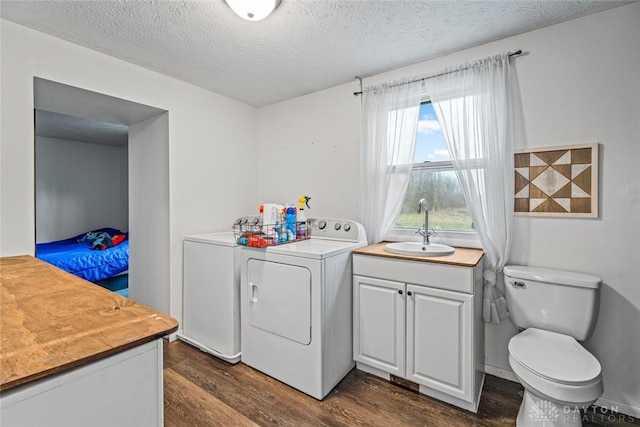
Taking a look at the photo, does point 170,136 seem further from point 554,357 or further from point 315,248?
point 554,357

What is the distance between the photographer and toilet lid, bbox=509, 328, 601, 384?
1354mm

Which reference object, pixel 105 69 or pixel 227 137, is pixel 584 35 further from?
pixel 105 69

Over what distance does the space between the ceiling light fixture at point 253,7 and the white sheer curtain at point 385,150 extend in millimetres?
1152

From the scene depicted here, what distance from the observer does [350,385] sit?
6.58ft

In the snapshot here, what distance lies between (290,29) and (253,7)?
0.35 meters

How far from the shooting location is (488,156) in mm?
2018

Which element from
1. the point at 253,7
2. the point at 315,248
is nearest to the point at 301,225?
the point at 315,248

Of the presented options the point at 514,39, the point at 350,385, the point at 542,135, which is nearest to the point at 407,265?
the point at 350,385

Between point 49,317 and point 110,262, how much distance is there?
Result: 3787mm

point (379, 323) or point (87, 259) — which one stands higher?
point (87, 259)

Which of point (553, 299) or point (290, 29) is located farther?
point (290, 29)

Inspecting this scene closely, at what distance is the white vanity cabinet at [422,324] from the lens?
172 centimetres

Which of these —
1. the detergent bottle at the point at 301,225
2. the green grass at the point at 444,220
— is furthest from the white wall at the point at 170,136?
the green grass at the point at 444,220

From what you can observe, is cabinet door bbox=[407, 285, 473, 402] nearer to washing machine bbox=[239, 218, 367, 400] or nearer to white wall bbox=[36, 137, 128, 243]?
washing machine bbox=[239, 218, 367, 400]
